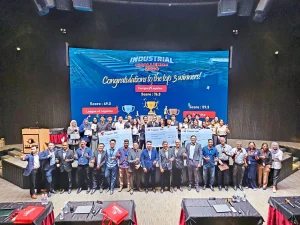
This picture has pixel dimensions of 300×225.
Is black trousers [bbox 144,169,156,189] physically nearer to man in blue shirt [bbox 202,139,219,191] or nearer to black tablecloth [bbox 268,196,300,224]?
man in blue shirt [bbox 202,139,219,191]

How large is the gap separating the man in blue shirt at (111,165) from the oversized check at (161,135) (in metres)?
1.34

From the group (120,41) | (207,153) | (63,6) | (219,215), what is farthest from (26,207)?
(120,41)

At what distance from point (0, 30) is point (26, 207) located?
841 cm

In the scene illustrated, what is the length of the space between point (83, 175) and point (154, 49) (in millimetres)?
6277

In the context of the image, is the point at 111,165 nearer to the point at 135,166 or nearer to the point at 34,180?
the point at 135,166

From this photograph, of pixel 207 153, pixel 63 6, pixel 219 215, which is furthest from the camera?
pixel 63 6

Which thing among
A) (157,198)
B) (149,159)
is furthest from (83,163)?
(157,198)

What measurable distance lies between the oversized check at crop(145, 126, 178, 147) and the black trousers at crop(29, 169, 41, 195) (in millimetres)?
3217

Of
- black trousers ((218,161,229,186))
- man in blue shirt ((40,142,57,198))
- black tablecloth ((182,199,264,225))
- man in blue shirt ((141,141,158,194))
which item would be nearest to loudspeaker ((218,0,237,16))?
man in blue shirt ((141,141,158,194))

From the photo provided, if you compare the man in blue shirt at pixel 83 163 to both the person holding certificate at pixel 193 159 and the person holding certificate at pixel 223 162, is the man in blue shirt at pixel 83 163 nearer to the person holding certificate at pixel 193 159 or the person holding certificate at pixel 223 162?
the person holding certificate at pixel 193 159

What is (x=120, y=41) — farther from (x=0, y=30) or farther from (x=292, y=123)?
(x=292, y=123)

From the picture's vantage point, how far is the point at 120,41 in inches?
413

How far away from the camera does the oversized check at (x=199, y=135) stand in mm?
7492

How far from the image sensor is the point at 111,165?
6.64 metres
